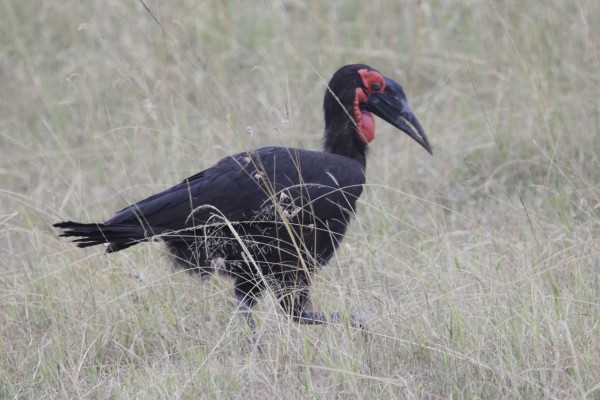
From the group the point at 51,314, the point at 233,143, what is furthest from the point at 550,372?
the point at 233,143

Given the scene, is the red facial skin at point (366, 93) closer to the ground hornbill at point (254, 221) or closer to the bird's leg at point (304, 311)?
the ground hornbill at point (254, 221)

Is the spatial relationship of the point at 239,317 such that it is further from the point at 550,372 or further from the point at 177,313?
the point at 550,372

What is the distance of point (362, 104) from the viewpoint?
456 cm

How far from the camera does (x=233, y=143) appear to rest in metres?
5.84

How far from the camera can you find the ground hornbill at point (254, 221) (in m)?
3.94

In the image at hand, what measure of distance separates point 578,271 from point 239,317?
1.22m

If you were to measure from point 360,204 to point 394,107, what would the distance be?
1.02 meters

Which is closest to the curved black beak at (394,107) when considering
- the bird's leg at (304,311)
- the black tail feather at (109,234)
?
the bird's leg at (304,311)

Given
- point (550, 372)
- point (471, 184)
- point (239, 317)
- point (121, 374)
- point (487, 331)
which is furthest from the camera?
point (471, 184)

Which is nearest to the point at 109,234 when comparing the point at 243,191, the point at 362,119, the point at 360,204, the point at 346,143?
the point at 243,191

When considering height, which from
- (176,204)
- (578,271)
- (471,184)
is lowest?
(471,184)

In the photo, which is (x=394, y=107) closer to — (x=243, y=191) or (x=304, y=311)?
(x=243, y=191)

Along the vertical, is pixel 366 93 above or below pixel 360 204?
above

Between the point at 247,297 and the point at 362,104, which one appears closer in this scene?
the point at 247,297
